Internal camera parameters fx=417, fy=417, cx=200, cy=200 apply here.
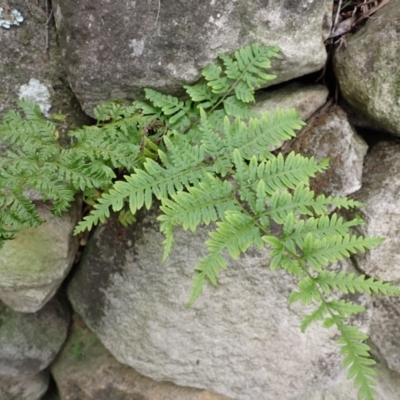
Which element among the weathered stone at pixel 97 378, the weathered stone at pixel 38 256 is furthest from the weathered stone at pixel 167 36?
the weathered stone at pixel 97 378

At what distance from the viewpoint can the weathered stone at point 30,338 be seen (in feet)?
14.0

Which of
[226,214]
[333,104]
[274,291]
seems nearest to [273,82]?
[333,104]

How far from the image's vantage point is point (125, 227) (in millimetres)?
3645

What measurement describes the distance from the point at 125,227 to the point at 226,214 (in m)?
1.42

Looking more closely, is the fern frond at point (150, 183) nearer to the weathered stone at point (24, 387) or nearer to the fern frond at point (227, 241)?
the fern frond at point (227, 241)

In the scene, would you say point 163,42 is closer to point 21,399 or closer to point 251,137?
point 251,137

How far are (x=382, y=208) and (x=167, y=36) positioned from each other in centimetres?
209

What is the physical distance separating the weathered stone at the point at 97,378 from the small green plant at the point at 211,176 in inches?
74.0

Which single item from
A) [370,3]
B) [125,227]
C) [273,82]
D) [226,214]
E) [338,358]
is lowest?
[125,227]

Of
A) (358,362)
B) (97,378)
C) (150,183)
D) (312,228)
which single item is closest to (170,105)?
(150,183)

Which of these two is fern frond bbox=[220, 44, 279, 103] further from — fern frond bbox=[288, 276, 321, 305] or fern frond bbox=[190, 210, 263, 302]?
fern frond bbox=[288, 276, 321, 305]

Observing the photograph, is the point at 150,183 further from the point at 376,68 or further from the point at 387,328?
the point at 387,328

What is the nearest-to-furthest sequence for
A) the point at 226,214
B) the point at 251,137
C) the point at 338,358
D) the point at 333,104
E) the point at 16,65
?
the point at 226,214, the point at 251,137, the point at 16,65, the point at 333,104, the point at 338,358

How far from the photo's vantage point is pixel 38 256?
11.7 ft
